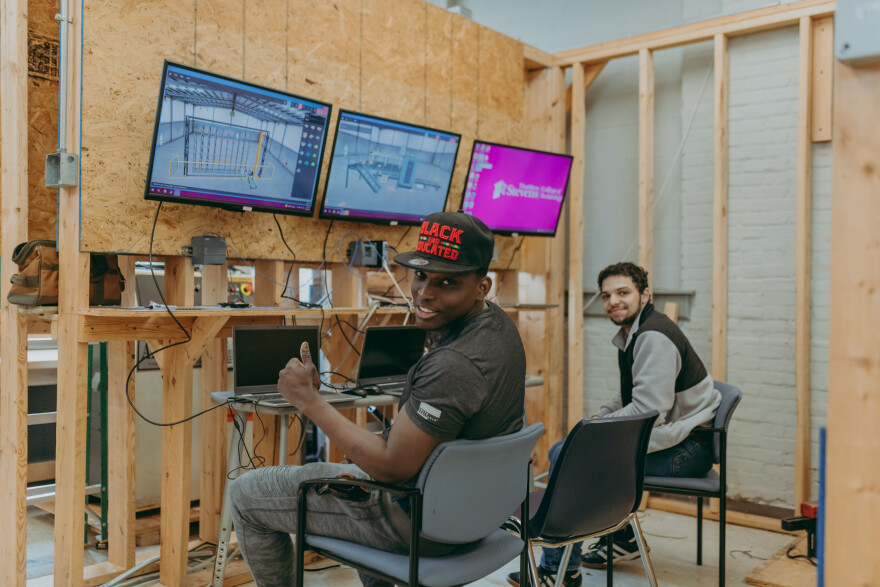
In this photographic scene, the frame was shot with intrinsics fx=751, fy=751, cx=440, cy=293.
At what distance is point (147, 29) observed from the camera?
3.17 meters

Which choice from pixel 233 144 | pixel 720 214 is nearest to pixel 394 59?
pixel 233 144

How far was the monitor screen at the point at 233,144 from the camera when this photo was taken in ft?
9.87

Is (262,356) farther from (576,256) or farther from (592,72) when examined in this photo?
(592,72)

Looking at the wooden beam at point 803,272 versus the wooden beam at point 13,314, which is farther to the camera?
the wooden beam at point 803,272

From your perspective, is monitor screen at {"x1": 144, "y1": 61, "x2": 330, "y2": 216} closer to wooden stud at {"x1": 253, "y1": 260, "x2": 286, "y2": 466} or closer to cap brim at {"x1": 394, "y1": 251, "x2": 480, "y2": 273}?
wooden stud at {"x1": 253, "y1": 260, "x2": 286, "y2": 466}

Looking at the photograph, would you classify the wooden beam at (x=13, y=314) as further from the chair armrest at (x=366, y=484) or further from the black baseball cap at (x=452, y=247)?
the black baseball cap at (x=452, y=247)

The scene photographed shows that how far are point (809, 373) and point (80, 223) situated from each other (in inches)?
Result: 151

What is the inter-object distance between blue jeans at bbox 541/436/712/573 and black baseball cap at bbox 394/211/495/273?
1.34 m

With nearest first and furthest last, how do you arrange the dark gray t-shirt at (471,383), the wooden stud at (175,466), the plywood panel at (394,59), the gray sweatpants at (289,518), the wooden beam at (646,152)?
1. the dark gray t-shirt at (471,383)
2. the gray sweatpants at (289,518)
3. the wooden stud at (175,466)
4. the plywood panel at (394,59)
5. the wooden beam at (646,152)

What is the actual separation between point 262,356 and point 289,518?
46.4 inches

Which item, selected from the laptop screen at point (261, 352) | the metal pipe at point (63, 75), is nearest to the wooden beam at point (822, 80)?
the laptop screen at point (261, 352)

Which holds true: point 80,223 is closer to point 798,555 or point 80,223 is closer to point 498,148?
point 498,148

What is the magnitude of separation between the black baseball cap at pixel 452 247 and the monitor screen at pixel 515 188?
227 centimetres

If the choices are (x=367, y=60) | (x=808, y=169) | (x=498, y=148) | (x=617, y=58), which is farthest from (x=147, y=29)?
(x=808, y=169)
